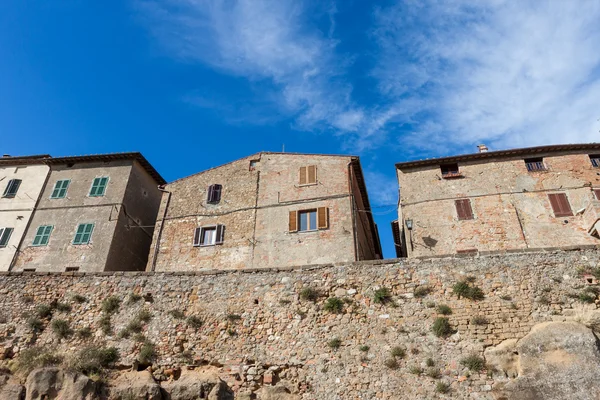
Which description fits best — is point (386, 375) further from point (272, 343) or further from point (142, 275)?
point (142, 275)

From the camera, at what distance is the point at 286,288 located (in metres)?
17.3

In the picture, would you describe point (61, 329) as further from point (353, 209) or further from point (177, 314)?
point (353, 209)

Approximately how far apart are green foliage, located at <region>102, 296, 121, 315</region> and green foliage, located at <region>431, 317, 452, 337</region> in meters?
12.5

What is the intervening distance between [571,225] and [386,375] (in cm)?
1338

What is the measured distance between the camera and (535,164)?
23.7m

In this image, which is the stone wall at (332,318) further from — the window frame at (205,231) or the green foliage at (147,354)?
the window frame at (205,231)

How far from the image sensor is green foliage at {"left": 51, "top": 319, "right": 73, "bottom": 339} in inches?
687

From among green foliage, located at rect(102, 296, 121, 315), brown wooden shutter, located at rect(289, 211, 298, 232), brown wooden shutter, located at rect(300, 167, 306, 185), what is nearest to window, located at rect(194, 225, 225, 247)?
brown wooden shutter, located at rect(289, 211, 298, 232)

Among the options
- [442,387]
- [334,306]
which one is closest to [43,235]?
[334,306]

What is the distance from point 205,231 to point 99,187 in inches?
293

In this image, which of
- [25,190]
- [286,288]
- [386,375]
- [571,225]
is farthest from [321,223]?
[25,190]

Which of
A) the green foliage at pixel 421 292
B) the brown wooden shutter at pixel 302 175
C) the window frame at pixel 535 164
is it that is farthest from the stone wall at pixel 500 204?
the green foliage at pixel 421 292

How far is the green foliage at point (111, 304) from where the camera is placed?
17.9 metres

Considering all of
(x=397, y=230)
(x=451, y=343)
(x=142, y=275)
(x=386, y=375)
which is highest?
(x=397, y=230)
